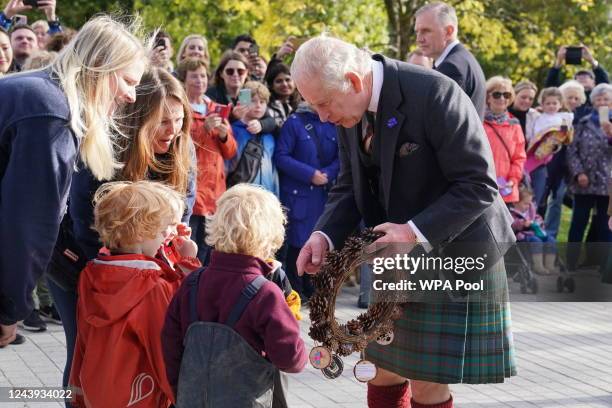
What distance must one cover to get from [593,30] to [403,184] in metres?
19.7

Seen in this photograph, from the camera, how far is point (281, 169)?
28.4 ft

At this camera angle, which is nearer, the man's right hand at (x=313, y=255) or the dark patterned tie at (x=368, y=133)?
the dark patterned tie at (x=368, y=133)

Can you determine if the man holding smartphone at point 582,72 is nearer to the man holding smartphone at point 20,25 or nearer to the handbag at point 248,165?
the handbag at point 248,165

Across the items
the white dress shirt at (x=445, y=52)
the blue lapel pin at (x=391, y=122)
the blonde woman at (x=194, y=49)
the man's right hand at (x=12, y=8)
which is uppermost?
the blue lapel pin at (x=391, y=122)

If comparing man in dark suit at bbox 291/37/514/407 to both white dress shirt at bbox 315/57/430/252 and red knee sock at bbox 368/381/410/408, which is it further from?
red knee sock at bbox 368/381/410/408

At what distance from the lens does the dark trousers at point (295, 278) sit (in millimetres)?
8688

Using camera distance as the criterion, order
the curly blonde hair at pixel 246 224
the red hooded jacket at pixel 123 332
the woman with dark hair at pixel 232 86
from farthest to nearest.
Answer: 1. the woman with dark hair at pixel 232 86
2. the red hooded jacket at pixel 123 332
3. the curly blonde hair at pixel 246 224

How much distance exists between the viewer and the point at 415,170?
383cm

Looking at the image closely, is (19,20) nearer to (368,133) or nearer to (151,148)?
(151,148)

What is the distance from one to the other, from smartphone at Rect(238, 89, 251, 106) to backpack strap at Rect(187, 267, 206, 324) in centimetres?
443

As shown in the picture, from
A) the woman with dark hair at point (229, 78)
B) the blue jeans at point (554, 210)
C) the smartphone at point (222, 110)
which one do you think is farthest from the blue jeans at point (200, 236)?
the blue jeans at point (554, 210)

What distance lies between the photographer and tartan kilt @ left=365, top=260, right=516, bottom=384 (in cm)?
400

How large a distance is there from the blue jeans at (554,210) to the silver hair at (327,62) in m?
9.10

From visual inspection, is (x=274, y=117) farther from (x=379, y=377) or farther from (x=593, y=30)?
(x=593, y=30)
